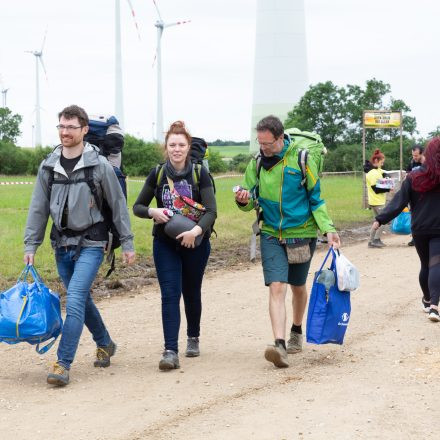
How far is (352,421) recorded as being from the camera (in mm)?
6180

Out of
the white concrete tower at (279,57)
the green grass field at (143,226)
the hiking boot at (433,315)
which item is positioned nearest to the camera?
the hiking boot at (433,315)

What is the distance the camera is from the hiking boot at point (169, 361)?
7680mm

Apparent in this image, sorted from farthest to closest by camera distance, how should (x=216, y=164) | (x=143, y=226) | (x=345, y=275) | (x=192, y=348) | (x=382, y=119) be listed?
(x=216, y=164) → (x=382, y=119) → (x=143, y=226) → (x=192, y=348) → (x=345, y=275)

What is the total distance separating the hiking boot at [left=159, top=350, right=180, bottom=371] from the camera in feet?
25.2

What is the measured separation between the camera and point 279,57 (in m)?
76.4

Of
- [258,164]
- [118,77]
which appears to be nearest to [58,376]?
[258,164]

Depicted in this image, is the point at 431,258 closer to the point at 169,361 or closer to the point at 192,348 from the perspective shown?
the point at 192,348

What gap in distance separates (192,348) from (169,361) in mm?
611

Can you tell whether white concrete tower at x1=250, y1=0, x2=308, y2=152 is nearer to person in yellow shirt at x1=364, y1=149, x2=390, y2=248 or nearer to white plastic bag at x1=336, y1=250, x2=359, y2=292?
person in yellow shirt at x1=364, y1=149, x2=390, y2=248

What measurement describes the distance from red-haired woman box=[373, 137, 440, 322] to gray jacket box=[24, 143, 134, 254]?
9.97ft

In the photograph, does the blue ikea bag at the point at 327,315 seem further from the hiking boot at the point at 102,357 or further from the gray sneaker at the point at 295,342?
the hiking boot at the point at 102,357

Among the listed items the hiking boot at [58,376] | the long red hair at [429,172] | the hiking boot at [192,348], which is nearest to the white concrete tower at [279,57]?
the long red hair at [429,172]

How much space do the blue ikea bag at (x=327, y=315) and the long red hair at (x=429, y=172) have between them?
5.78 feet

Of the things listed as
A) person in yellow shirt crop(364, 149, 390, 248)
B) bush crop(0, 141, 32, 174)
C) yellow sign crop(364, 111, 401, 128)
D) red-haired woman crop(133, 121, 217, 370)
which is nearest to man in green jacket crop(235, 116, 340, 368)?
red-haired woman crop(133, 121, 217, 370)
